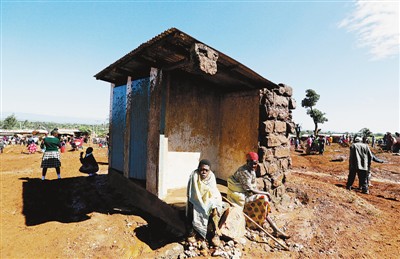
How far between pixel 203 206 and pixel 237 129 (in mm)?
2876

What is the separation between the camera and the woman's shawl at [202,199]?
374 cm

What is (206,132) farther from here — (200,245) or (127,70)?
(200,245)

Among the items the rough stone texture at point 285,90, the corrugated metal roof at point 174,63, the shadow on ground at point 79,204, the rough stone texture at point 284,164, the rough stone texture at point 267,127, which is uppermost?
the corrugated metal roof at point 174,63

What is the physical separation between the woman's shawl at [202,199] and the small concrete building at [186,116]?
1.25 metres

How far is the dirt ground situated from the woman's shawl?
517 mm

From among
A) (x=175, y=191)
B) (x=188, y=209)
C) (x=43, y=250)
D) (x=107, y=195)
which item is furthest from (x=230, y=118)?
(x=43, y=250)

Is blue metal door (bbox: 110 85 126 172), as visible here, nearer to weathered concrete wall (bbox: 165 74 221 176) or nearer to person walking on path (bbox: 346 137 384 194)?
weathered concrete wall (bbox: 165 74 221 176)

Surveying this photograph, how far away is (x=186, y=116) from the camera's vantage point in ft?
18.9

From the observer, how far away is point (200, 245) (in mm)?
3656

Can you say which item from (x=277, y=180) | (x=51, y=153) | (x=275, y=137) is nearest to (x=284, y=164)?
(x=277, y=180)

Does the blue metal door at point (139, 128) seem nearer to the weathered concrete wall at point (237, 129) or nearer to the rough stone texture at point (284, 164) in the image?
the weathered concrete wall at point (237, 129)

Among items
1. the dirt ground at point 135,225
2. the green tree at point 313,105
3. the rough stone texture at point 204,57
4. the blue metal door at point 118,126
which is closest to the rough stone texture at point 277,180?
the dirt ground at point 135,225

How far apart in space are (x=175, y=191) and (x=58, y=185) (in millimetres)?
4874

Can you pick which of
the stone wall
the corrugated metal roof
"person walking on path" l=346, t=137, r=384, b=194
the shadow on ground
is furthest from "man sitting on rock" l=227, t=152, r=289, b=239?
"person walking on path" l=346, t=137, r=384, b=194
